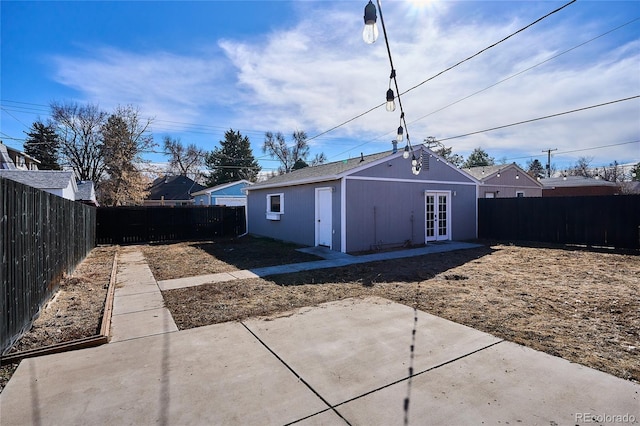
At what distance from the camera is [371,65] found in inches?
312

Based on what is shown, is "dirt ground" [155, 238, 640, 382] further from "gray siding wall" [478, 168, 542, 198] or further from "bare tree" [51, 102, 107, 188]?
"bare tree" [51, 102, 107, 188]

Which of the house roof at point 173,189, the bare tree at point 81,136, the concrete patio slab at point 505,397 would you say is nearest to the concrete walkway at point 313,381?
the concrete patio slab at point 505,397

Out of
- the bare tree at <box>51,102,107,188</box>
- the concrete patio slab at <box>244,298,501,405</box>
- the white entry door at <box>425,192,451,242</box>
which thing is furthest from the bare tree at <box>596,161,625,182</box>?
the bare tree at <box>51,102,107,188</box>

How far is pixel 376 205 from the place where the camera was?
1059cm

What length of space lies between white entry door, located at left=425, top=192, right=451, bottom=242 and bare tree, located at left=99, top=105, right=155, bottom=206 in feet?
78.3

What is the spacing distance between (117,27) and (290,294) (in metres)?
8.85

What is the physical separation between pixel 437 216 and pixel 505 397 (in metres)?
10.5

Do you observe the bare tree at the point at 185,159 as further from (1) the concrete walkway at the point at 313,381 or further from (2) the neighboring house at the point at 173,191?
(1) the concrete walkway at the point at 313,381

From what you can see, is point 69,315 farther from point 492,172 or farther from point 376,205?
point 492,172

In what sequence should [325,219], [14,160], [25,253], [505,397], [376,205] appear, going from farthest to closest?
[14,160] < [325,219] < [376,205] < [25,253] < [505,397]

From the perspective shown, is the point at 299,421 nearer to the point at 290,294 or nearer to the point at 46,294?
the point at 290,294

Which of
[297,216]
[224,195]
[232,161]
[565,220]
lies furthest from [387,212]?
[232,161]

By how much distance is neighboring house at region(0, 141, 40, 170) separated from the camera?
21766 mm

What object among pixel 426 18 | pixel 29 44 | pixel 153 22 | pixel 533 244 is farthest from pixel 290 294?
pixel 29 44
